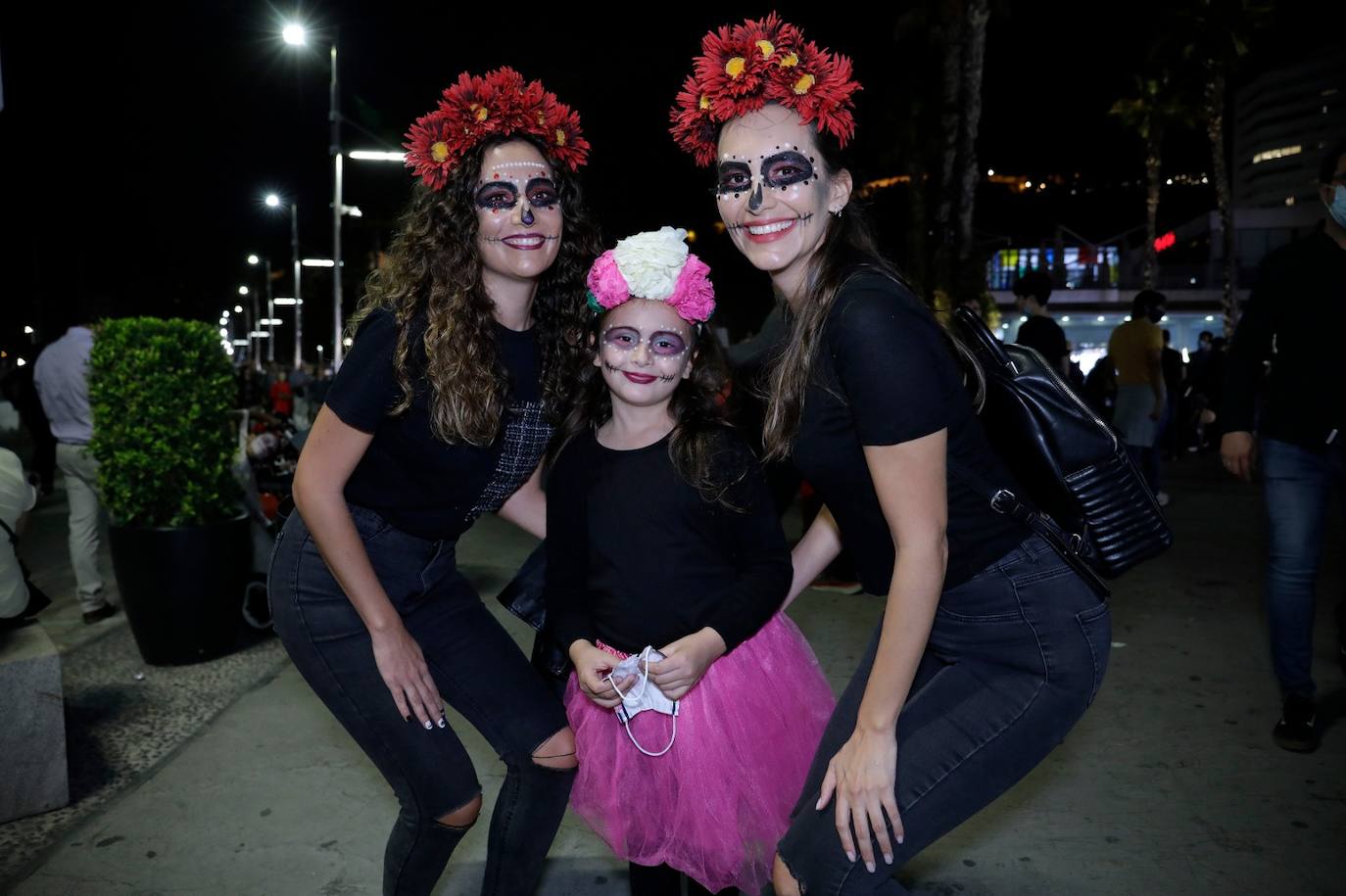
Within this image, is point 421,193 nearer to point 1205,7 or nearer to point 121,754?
point 121,754

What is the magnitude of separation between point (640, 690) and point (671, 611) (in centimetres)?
25

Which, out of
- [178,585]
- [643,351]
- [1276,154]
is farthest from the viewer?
[1276,154]

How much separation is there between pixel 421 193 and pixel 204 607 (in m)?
3.86

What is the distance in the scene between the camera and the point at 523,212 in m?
2.86

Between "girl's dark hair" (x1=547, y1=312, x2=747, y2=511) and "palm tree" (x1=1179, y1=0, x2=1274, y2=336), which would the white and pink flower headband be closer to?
"girl's dark hair" (x1=547, y1=312, x2=747, y2=511)

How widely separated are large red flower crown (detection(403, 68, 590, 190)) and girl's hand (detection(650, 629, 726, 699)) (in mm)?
1515

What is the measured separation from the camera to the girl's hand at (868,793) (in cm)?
198

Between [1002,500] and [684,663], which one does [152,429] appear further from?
[1002,500]

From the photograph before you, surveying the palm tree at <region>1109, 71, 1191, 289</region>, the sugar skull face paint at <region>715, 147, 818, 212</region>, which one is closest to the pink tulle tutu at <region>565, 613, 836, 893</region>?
A: the sugar skull face paint at <region>715, 147, 818, 212</region>

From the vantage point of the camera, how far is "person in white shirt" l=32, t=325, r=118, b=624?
22.3 feet

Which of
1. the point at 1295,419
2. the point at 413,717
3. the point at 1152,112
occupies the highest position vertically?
the point at 1152,112

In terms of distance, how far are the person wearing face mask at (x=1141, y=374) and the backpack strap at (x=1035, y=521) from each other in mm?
7785

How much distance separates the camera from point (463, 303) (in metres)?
2.71

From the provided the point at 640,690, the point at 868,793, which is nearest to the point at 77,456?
the point at 640,690
